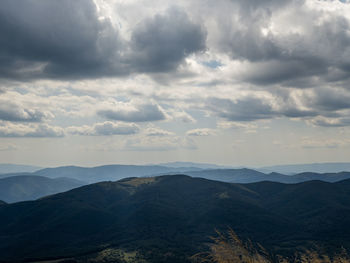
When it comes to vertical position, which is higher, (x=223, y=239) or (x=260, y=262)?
(x=223, y=239)

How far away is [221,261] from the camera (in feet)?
46.7

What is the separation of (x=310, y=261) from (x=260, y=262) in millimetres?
2840

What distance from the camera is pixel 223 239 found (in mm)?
14992

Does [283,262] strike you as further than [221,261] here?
Yes

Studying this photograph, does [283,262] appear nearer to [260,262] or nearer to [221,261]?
[260,262]

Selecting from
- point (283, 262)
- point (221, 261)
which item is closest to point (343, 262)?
point (283, 262)

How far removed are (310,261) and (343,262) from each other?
1605mm

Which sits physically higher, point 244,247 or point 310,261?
point 244,247

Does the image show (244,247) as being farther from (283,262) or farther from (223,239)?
(283,262)

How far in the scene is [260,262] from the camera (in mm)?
15578

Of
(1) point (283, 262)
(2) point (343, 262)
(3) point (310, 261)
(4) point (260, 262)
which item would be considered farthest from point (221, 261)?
(2) point (343, 262)

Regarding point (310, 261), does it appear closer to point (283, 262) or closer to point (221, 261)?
point (283, 262)

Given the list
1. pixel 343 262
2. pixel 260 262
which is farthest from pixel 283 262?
pixel 343 262

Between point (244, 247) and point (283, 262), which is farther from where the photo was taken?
point (283, 262)
